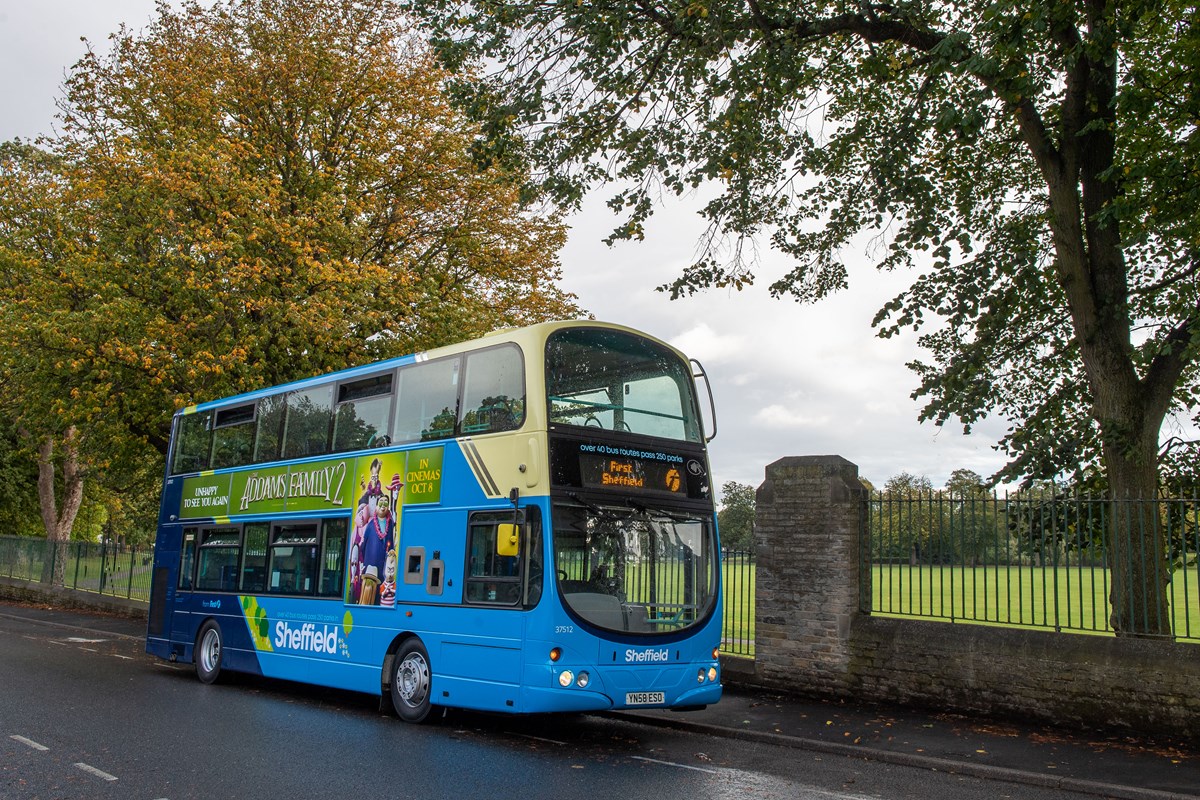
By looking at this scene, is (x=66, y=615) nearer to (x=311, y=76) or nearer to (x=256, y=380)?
(x=256, y=380)

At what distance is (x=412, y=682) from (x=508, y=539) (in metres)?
2.35

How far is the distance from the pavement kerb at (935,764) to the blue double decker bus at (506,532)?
71cm

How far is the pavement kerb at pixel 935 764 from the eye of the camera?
25.8 feet

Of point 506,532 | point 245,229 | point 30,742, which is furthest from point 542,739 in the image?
point 245,229

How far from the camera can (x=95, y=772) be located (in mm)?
7980

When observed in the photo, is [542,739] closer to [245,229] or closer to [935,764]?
[935,764]

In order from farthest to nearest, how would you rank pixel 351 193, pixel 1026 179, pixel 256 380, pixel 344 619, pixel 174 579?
pixel 351 193
pixel 256 380
pixel 1026 179
pixel 174 579
pixel 344 619

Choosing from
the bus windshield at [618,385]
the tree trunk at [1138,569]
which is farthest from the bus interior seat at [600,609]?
the tree trunk at [1138,569]

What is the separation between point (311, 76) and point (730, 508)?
Answer: 15.2 meters

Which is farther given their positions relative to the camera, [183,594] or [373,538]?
[183,594]

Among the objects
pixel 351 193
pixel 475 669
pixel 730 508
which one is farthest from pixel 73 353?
pixel 730 508

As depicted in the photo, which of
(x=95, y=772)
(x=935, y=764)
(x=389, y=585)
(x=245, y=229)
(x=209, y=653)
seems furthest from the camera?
(x=245, y=229)

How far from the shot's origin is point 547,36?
522 inches

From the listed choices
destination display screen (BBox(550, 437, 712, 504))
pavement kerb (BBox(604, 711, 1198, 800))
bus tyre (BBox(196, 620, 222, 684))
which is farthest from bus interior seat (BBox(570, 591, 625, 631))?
bus tyre (BBox(196, 620, 222, 684))
